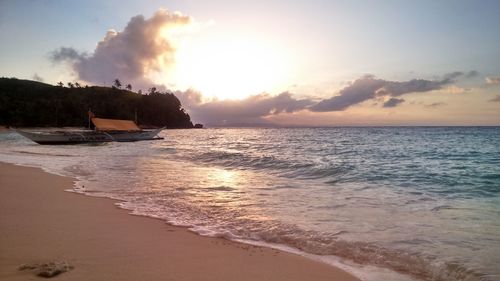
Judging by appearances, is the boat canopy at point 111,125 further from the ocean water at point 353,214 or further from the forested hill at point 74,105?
the forested hill at point 74,105

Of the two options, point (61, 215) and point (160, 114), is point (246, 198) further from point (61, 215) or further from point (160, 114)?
point (160, 114)

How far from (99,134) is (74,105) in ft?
301

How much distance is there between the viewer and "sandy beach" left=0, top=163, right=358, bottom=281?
14.2ft

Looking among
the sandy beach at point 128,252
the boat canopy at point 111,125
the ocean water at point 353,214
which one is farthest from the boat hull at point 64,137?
the sandy beach at point 128,252

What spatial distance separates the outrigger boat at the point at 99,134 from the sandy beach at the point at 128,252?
38044 mm

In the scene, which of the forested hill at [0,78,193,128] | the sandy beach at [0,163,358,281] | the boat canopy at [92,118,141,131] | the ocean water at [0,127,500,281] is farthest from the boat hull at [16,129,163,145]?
the forested hill at [0,78,193,128]

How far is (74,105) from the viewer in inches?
5007

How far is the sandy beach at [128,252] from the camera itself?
4.33 meters

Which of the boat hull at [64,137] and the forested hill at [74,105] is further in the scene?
the forested hill at [74,105]

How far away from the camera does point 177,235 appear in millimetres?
6340

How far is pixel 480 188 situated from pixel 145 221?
1121 cm

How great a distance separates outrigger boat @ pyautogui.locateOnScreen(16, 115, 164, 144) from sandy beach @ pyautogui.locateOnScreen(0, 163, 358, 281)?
38.0 m

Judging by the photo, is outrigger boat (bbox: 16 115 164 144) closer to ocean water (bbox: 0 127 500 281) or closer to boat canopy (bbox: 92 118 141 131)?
boat canopy (bbox: 92 118 141 131)

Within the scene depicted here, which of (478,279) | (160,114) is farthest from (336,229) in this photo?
(160,114)
